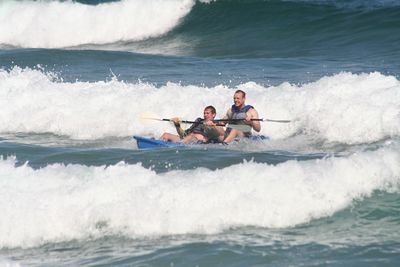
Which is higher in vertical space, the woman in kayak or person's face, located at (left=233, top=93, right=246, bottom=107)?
person's face, located at (left=233, top=93, right=246, bottom=107)

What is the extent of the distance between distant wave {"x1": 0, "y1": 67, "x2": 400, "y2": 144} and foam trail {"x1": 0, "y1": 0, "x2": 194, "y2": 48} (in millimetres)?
11466

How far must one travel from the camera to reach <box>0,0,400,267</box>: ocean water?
354 inches

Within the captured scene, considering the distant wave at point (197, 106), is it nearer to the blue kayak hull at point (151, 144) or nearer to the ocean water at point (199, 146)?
the ocean water at point (199, 146)

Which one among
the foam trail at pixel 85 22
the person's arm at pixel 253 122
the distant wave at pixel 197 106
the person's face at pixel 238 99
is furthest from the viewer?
the foam trail at pixel 85 22

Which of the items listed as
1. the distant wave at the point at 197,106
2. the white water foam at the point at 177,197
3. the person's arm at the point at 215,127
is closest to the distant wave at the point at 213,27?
the distant wave at the point at 197,106

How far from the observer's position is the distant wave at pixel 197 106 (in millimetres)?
15797

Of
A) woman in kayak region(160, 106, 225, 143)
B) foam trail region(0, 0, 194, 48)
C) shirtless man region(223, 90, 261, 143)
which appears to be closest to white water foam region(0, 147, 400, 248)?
woman in kayak region(160, 106, 225, 143)

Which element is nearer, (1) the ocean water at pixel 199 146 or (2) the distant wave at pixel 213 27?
(1) the ocean water at pixel 199 146

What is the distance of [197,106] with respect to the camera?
697 inches

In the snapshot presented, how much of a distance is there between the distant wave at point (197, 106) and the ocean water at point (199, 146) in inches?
1.6

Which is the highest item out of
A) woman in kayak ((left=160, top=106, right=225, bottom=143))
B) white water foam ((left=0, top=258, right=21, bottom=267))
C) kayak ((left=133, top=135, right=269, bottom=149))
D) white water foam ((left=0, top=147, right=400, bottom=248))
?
woman in kayak ((left=160, top=106, right=225, bottom=143))

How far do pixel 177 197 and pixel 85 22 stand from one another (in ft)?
76.7

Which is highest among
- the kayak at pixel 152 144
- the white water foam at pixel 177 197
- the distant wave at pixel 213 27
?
the distant wave at pixel 213 27

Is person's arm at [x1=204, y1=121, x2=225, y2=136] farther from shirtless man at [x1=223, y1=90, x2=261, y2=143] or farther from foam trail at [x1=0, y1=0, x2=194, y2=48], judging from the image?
foam trail at [x1=0, y1=0, x2=194, y2=48]
